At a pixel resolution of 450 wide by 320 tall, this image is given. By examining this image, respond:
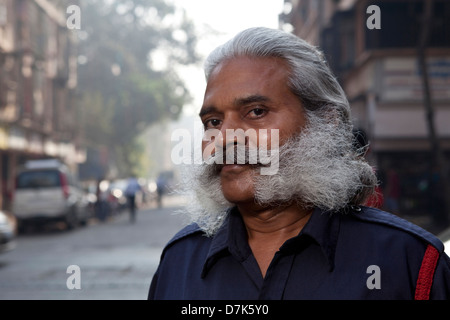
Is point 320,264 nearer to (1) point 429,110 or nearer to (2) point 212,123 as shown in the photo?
(2) point 212,123

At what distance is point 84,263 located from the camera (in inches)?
431

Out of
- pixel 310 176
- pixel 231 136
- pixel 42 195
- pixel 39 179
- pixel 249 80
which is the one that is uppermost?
pixel 249 80

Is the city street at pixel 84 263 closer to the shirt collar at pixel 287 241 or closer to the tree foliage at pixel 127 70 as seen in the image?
the shirt collar at pixel 287 241

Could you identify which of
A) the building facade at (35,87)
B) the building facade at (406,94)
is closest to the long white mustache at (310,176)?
the building facade at (406,94)

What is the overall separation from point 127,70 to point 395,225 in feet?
151

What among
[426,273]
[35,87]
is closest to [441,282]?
[426,273]

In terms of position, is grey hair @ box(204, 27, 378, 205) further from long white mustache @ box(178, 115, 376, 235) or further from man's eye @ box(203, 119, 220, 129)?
man's eye @ box(203, 119, 220, 129)

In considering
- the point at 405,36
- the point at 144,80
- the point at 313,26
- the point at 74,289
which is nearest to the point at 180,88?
the point at 144,80

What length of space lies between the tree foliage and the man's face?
136 feet

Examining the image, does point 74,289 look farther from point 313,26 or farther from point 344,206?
point 313,26

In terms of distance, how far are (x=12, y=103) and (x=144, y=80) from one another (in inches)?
790

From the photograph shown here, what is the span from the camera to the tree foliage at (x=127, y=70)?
45594 millimetres
